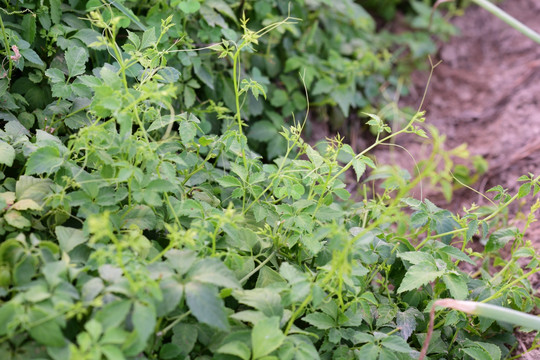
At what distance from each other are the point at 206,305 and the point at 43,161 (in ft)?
1.97

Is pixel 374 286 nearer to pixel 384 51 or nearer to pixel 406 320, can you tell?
pixel 406 320

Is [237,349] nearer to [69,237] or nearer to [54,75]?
[69,237]

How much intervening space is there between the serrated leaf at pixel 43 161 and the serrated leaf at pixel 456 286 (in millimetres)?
1154

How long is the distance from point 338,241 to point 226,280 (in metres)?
0.29

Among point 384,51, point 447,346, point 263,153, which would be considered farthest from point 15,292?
point 384,51

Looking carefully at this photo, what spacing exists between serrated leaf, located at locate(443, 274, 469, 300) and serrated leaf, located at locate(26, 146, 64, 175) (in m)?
1.15

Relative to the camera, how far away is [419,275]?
4.83 ft

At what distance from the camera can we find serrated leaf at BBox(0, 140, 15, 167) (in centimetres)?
139

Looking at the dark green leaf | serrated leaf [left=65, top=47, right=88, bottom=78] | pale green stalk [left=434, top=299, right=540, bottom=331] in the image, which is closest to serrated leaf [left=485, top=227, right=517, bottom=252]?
pale green stalk [left=434, top=299, right=540, bottom=331]

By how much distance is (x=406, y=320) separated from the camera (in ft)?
4.99

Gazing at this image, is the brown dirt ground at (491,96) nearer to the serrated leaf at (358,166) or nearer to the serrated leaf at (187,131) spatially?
the serrated leaf at (358,166)

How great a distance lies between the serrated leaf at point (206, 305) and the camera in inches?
44.9

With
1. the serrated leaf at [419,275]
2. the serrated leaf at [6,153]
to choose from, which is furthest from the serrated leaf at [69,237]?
the serrated leaf at [419,275]

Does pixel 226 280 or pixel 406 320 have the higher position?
pixel 226 280
